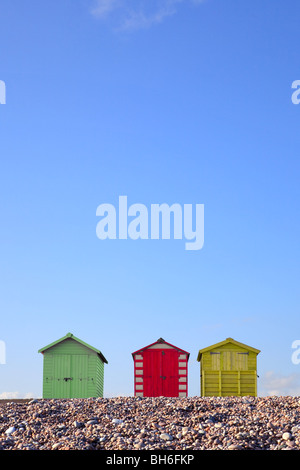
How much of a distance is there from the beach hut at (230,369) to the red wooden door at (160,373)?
5.75 feet

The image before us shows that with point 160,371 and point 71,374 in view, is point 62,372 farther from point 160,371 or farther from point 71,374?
point 160,371

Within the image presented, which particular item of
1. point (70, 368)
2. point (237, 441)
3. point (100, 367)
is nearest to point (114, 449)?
point (237, 441)

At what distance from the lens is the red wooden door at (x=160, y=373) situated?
29.0m

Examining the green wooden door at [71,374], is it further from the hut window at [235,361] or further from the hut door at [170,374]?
the hut window at [235,361]

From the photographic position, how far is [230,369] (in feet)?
94.8

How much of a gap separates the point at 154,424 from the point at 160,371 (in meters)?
16.1

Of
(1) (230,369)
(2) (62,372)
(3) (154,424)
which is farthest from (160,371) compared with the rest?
(3) (154,424)

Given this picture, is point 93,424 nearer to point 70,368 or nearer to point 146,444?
point 146,444

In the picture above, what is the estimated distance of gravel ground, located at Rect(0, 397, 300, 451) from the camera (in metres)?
12.0

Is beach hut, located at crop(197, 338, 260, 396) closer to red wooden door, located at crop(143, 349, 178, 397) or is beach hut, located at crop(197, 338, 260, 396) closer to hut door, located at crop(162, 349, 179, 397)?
hut door, located at crop(162, 349, 179, 397)

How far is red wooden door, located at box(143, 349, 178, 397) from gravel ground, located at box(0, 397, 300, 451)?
12636 millimetres

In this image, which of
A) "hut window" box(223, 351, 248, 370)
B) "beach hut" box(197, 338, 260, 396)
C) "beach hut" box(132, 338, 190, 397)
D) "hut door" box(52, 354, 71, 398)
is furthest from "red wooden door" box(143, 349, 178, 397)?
"hut door" box(52, 354, 71, 398)

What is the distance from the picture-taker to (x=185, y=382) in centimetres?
2908
